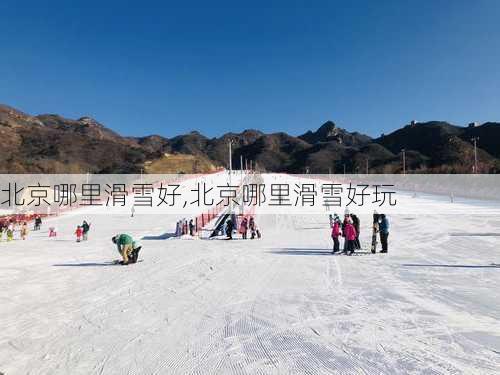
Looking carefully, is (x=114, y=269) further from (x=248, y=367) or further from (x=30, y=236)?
(x=30, y=236)

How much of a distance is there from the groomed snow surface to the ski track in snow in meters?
0.03

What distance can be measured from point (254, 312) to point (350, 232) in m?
6.02

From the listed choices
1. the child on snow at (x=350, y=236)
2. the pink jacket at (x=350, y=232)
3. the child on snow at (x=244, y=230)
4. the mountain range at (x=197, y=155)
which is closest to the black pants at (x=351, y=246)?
the child on snow at (x=350, y=236)

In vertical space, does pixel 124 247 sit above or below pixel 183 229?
above

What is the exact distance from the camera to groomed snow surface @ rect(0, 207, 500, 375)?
5137mm

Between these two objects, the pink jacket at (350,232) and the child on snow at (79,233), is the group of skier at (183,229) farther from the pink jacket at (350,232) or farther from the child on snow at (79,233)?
the pink jacket at (350,232)

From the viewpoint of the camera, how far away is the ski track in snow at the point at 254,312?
5133mm

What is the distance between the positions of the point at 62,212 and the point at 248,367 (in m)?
26.5

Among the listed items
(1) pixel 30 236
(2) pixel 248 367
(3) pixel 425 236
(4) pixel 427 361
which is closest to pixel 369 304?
(4) pixel 427 361

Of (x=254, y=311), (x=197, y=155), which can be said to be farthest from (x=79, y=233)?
(x=197, y=155)

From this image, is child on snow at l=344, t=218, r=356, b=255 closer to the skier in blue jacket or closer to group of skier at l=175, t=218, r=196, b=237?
the skier in blue jacket

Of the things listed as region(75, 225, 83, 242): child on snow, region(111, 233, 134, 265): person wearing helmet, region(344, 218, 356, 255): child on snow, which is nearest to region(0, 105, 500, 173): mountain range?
region(75, 225, 83, 242): child on snow

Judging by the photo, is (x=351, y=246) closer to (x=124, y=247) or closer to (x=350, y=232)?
(x=350, y=232)

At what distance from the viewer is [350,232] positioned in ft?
39.4
